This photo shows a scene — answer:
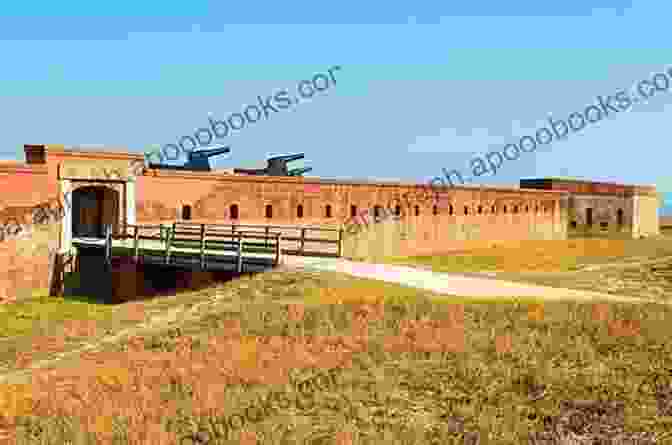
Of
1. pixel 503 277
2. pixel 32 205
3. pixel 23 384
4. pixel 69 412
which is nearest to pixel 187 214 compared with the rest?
pixel 32 205

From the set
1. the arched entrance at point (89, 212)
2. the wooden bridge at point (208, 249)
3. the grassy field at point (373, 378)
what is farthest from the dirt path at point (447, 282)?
the arched entrance at point (89, 212)

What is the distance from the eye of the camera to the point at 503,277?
1864 centimetres

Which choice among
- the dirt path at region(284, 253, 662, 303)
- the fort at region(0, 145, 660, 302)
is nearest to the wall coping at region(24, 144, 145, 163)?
the fort at region(0, 145, 660, 302)

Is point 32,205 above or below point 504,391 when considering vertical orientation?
above

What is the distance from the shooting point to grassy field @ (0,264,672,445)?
736 cm

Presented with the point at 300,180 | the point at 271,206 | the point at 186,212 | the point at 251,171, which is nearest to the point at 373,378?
the point at 186,212

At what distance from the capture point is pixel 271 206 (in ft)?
91.9

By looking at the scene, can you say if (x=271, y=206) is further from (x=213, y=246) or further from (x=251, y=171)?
(x=213, y=246)

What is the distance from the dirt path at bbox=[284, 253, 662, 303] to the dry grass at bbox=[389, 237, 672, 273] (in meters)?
5.53

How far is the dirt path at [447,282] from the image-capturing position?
1423 cm

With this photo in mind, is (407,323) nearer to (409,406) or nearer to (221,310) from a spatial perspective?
(409,406)

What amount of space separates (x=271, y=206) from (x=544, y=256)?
1249cm

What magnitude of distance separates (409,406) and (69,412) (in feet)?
13.9

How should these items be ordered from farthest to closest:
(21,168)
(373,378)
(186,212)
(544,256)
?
(544,256)
(186,212)
(21,168)
(373,378)
